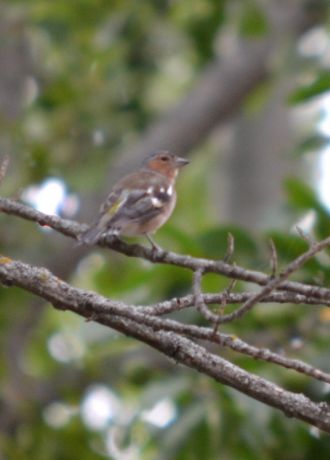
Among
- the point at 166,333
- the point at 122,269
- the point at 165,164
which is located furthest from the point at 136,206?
the point at 166,333

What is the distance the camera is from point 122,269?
375 inches

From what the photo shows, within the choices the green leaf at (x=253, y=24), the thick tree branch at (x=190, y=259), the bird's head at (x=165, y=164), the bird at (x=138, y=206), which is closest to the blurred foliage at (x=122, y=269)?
the green leaf at (x=253, y=24)

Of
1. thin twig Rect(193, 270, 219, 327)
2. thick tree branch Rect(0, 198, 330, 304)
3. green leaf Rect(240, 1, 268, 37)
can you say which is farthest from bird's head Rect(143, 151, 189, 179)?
thin twig Rect(193, 270, 219, 327)

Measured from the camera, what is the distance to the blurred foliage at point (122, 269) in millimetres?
6562

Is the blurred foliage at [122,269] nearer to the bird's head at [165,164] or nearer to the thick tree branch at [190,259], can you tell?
the bird's head at [165,164]

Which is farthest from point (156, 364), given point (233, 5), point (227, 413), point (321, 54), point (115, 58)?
point (233, 5)

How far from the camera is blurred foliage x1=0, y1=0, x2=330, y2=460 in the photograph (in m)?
6.56

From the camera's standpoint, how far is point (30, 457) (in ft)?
24.8

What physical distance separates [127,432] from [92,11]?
3889mm

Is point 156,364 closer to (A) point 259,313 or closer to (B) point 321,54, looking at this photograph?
(A) point 259,313

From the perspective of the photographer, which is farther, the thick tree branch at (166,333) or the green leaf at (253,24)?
the green leaf at (253,24)

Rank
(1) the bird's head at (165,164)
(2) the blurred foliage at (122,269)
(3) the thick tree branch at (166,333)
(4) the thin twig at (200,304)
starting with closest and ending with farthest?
(4) the thin twig at (200,304) < (3) the thick tree branch at (166,333) < (2) the blurred foliage at (122,269) < (1) the bird's head at (165,164)

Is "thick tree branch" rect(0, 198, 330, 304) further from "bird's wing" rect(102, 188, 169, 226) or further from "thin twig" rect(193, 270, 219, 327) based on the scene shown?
"bird's wing" rect(102, 188, 169, 226)

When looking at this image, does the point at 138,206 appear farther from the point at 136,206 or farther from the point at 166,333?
the point at 166,333
